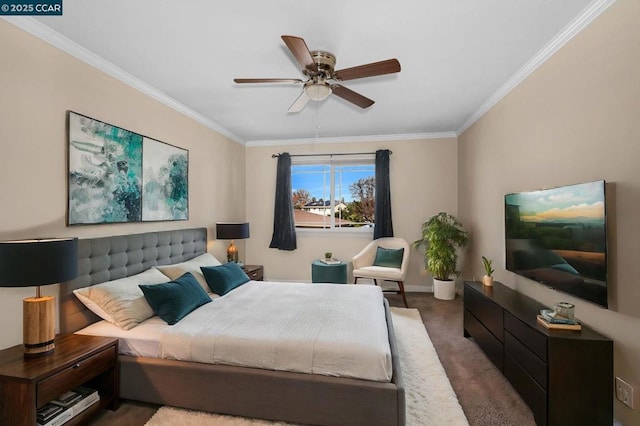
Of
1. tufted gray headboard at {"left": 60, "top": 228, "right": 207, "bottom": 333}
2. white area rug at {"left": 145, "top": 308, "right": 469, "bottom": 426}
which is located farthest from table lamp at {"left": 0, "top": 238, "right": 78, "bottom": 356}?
white area rug at {"left": 145, "top": 308, "right": 469, "bottom": 426}

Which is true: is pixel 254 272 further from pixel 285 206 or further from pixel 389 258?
pixel 389 258

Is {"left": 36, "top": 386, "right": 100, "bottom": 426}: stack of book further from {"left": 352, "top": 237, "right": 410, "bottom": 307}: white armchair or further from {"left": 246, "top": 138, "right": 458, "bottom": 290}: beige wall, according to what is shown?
{"left": 246, "top": 138, "right": 458, "bottom": 290}: beige wall

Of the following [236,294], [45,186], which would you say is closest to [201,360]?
[236,294]

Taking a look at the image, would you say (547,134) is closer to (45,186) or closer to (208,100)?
(208,100)

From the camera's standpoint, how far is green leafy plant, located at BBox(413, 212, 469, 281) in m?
4.29

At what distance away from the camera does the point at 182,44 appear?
2312 mm

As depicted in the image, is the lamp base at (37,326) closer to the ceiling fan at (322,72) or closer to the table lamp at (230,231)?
the ceiling fan at (322,72)

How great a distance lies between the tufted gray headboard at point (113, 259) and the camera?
2.21 meters

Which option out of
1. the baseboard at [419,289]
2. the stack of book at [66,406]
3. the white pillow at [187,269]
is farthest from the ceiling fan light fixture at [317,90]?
the baseboard at [419,289]

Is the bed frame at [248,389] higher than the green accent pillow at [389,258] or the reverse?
the reverse

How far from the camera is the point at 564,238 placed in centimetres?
211

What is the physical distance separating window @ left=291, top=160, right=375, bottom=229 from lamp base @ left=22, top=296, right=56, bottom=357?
12.9 ft

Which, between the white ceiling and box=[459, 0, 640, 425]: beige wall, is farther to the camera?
the white ceiling

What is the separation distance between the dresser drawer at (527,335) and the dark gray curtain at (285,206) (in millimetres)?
3574
